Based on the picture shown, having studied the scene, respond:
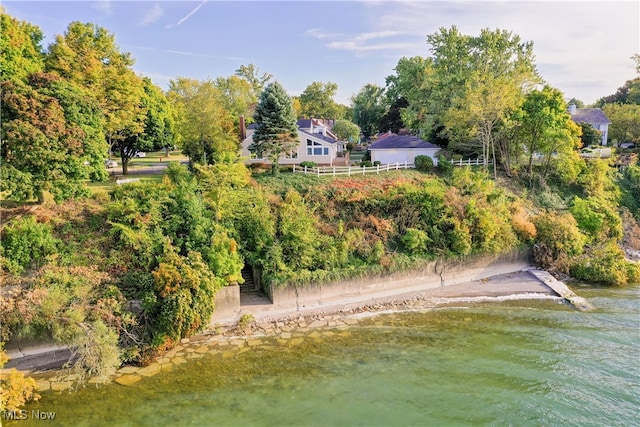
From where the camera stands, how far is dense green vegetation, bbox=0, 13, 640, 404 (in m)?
15.8

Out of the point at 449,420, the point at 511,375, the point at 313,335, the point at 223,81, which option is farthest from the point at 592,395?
the point at 223,81

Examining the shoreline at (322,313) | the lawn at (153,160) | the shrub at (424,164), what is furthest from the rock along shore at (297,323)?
the lawn at (153,160)

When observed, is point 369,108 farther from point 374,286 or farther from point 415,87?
point 374,286

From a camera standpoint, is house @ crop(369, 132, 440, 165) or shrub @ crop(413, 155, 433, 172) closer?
shrub @ crop(413, 155, 433, 172)

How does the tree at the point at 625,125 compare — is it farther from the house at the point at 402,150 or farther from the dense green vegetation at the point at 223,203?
the house at the point at 402,150

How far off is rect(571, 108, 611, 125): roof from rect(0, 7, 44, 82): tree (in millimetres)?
59513

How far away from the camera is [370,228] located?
920 inches

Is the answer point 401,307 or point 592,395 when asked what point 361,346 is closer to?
point 401,307

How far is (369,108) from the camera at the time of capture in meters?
60.4

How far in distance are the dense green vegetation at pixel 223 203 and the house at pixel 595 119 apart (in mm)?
20314

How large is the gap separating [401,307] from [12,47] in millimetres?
22949

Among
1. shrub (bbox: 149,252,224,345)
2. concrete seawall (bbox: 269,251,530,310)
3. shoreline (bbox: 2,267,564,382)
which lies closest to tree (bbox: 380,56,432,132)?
concrete seawall (bbox: 269,251,530,310)

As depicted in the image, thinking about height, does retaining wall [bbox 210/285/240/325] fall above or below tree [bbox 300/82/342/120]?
below

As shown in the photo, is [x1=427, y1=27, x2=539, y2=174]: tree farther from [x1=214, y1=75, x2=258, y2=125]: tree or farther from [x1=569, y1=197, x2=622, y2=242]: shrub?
[x1=214, y1=75, x2=258, y2=125]: tree
